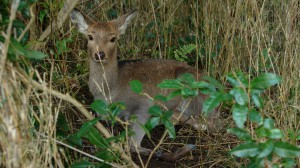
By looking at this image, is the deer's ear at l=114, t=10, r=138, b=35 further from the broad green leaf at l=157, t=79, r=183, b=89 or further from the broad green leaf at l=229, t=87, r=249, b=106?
the broad green leaf at l=229, t=87, r=249, b=106

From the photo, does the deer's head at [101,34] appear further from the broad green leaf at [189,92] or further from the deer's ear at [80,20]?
the broad green leaf at [189,92]

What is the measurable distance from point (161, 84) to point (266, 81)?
29.9 inches

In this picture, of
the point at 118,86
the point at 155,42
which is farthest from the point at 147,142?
the point at 155,42

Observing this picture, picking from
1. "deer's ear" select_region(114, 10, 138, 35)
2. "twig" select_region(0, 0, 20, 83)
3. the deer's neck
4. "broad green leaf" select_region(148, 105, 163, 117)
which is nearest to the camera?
"twig" select_region(0, 0, 20, 83)

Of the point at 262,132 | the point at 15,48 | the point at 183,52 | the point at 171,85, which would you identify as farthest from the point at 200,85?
the point at 183,52

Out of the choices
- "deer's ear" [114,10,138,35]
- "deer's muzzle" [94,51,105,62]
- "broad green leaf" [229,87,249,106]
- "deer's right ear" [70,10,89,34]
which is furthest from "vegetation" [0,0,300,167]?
"deer's ear" [114,10,138,35]

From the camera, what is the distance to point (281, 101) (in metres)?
5.72

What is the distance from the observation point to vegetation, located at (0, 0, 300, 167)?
161 inches

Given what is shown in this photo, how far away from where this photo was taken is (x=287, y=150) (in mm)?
4102

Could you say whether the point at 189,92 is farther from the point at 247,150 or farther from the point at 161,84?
the point at 247,150

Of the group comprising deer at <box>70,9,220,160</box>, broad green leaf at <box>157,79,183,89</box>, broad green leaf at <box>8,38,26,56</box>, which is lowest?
deer at <box>70,9,220,160</box>

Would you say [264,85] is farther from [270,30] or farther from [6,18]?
[270,30]

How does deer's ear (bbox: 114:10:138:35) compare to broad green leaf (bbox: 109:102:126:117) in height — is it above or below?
above

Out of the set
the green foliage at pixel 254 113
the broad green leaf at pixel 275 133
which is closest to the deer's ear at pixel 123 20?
the green foliage at pixel 254 113
